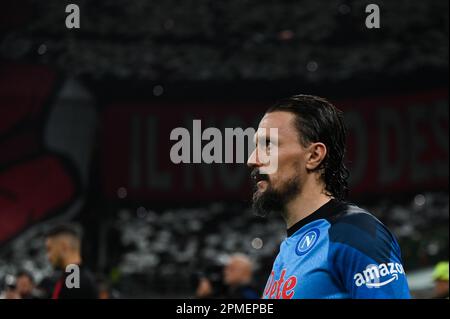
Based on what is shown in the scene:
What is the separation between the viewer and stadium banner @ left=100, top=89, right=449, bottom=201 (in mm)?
11273

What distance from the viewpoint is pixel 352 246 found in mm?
1530

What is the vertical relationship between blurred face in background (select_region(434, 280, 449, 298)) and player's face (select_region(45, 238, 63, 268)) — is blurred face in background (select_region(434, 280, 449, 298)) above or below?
below

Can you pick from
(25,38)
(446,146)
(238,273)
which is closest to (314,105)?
(238,273)

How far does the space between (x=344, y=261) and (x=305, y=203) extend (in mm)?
339

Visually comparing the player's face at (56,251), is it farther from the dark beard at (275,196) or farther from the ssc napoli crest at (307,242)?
the ssc napoli crest at (307,242)

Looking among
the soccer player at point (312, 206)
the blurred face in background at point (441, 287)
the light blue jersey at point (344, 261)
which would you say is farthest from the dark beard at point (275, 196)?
the blurred face in background at point (441, 287)

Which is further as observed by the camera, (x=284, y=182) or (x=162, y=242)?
(x=162, y=242)

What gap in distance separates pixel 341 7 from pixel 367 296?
1091 centimetres

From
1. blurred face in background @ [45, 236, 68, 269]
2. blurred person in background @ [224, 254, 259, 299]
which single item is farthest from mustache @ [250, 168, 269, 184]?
blurred face in background @ [45, 236, 68, 269]

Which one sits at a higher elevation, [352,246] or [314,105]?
[314,105]

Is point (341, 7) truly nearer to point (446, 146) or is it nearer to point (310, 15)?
point (310, 15)

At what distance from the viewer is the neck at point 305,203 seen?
1850 mm

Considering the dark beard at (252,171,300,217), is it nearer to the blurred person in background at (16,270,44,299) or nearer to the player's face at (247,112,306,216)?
the player's face at (247,112,306,216)

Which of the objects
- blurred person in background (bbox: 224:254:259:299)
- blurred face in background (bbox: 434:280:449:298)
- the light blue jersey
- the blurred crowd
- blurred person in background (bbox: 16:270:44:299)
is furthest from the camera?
the blurred crowd
